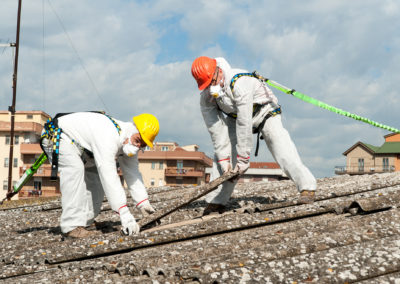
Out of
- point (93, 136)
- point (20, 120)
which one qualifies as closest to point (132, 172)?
point (93, 136)

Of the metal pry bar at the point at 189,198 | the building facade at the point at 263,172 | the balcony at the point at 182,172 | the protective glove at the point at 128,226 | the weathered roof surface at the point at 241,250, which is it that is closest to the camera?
the weathered roof surface at the point at 241,250

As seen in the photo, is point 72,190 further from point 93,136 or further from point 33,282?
point 33,282

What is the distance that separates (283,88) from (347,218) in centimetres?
222

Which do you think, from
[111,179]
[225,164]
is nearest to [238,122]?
[225,164]

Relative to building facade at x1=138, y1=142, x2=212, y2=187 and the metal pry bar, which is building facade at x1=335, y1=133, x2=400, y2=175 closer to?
building facade at x1=138, y1=142, x2=212, y2=187

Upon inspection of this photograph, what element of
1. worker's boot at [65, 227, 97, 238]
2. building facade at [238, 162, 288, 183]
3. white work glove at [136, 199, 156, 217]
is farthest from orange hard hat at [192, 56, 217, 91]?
building facade at [238, 162, 288, 183]

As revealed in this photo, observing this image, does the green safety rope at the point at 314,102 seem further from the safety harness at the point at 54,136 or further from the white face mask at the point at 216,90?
the safety harness at the point at 54,136

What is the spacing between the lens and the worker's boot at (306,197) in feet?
18.0

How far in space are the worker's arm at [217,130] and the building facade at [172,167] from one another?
150 ft

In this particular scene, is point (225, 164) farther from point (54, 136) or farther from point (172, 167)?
point (172, 167)

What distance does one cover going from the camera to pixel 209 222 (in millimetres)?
4922

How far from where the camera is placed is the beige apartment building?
163 feet

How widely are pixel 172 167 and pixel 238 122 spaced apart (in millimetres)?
48015

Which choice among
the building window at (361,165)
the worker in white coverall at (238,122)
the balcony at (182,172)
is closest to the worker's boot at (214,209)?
the worker in white coverall at (238,122)
